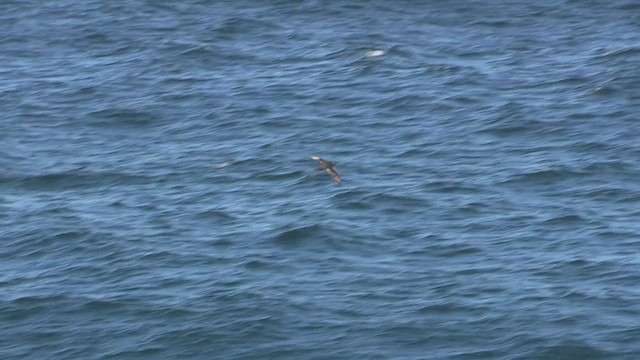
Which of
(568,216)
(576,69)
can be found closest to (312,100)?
(576,69)

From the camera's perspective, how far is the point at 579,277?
194 feet

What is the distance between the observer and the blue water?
2227 inches

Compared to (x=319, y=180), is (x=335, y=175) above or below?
above

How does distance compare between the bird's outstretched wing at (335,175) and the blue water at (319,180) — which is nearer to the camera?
the blue water at (319,180)

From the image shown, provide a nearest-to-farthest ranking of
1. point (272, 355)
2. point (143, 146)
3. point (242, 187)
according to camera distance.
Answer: point (272, 355), point (242, 187), point (143, 146)

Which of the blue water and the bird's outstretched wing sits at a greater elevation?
the bird's outstretched wing

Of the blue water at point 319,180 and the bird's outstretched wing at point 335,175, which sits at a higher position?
the bird's outstretched wing at point 335,175

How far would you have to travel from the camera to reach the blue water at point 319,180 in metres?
56.6

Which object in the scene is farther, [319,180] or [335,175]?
[319,180]

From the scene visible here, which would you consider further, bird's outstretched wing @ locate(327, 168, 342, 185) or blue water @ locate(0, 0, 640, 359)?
bird's outstretched wing @ locate(327, 168, 342, 185)

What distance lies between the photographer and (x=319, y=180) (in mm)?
69688

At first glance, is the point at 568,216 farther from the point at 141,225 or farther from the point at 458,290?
the point at 141,225

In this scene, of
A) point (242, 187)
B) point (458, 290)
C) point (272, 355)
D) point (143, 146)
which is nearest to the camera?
point (272, 355)

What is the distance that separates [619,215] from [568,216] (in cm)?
206
